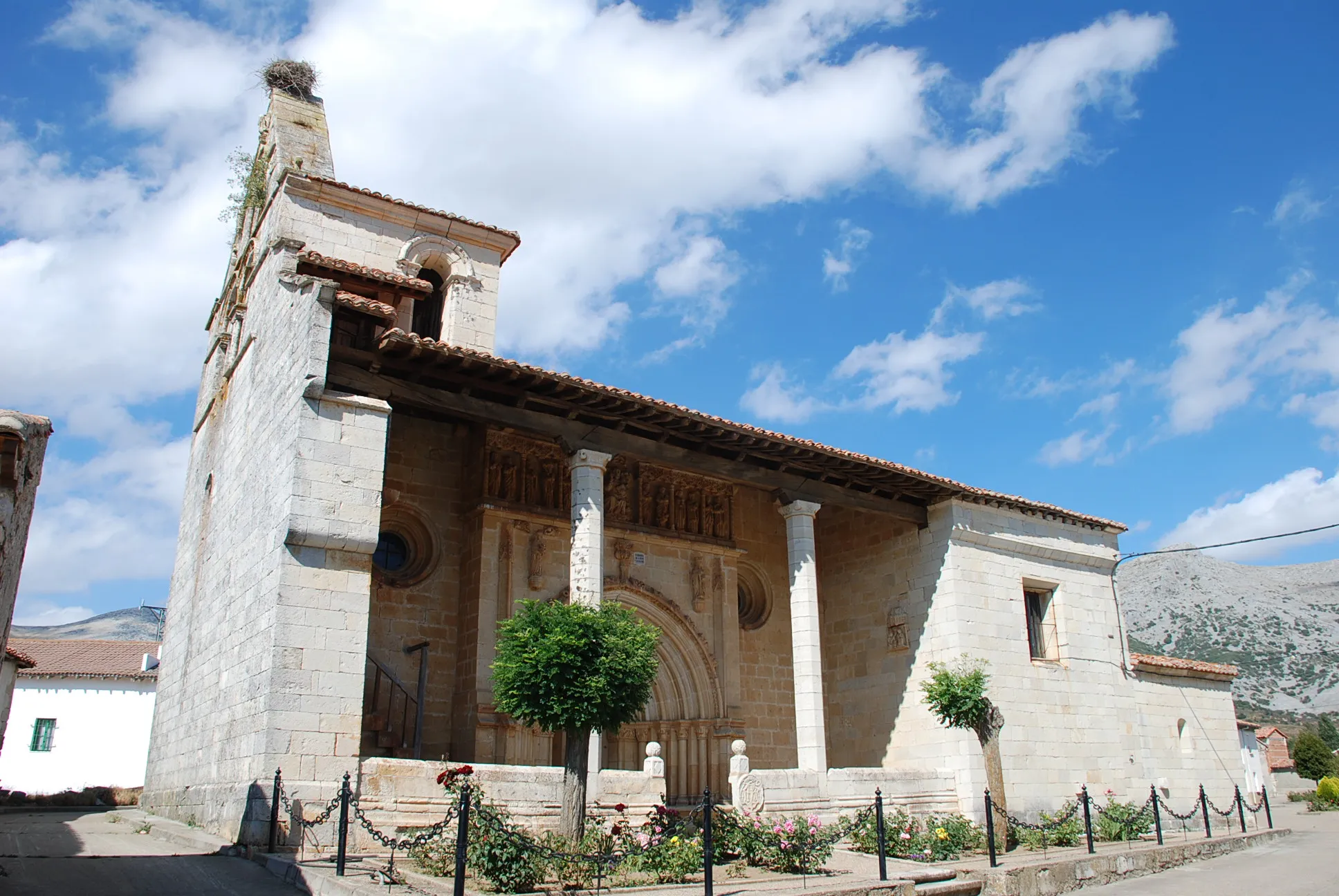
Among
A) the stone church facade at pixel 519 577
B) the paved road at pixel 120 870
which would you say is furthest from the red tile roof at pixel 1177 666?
the paved road at pixel 120 870

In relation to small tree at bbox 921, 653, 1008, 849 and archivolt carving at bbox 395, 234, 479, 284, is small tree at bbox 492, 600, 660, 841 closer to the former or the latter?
small tree at bbox 921, 653, 1008, 849

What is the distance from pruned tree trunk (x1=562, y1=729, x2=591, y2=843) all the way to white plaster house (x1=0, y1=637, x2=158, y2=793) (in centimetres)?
2477

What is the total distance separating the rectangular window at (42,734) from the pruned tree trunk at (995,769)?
95.1 ft

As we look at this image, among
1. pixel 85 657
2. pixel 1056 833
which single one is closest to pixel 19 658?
pixel 85 657

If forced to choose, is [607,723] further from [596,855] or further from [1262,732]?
[1262,732]

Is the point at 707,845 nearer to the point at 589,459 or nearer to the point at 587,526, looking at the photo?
the point at 587,526

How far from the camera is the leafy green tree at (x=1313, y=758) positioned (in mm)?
37844

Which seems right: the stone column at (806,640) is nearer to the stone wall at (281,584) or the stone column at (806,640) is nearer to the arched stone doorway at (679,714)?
the arched stone doorway at (679,714)

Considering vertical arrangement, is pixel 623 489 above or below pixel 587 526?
above

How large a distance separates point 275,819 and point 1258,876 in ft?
37.5

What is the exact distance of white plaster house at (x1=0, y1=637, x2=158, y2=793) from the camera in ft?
99.0

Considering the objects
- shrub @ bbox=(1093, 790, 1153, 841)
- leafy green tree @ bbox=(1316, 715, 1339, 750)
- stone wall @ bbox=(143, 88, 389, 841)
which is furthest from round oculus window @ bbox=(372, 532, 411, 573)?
leafy green tree @ bbox=(1316, 715, 1339, 750)

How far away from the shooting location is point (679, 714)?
15633 mm

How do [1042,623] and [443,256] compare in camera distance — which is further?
[443,256]
